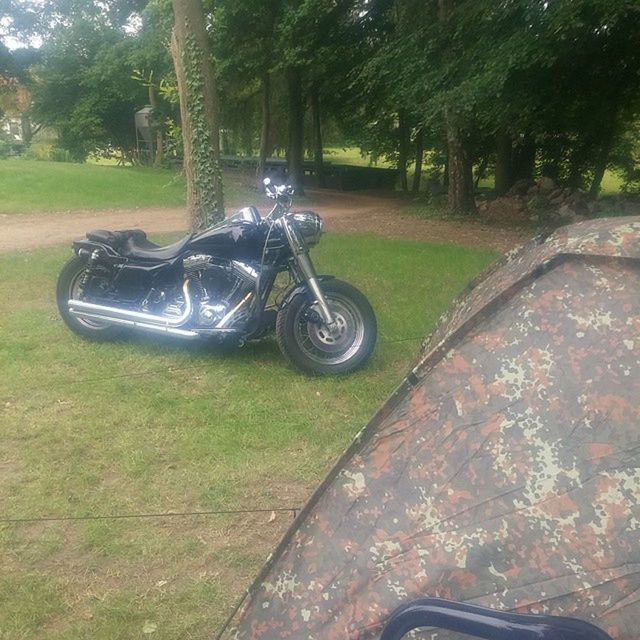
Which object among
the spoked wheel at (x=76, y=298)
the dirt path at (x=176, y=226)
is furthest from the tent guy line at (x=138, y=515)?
the dirt path at (x=176, y=226)

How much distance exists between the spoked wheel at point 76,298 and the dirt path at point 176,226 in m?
5.49

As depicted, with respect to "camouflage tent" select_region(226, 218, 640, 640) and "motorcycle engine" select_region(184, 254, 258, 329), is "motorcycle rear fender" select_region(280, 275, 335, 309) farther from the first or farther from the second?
"camouflage tent" select_region(226, 218, 640, 640)

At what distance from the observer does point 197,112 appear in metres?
8.08

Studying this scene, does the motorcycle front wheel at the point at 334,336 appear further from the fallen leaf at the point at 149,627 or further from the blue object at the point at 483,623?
the blue object at the point at 483,623

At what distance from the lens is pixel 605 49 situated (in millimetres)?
14383

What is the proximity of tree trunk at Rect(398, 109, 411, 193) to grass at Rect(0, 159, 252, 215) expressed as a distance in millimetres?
6006

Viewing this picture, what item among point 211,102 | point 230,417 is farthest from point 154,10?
point 230,417

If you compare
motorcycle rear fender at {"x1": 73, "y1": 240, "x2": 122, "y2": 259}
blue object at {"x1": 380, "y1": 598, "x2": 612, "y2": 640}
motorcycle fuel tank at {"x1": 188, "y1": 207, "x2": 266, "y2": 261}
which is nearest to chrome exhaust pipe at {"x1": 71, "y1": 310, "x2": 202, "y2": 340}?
motorcycle rear fender at {"x1": 73, "y1": 240, "x2": 122, "y2": 259}

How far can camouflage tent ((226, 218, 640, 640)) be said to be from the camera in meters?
1.83

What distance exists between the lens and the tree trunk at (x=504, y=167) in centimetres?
1894

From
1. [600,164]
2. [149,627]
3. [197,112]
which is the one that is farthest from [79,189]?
[149,627]

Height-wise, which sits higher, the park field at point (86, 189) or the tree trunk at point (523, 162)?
the tree trunk at point (523, 162)

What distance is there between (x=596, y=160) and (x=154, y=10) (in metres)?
13.0

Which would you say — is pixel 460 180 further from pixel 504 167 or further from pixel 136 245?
pixel 136 245
